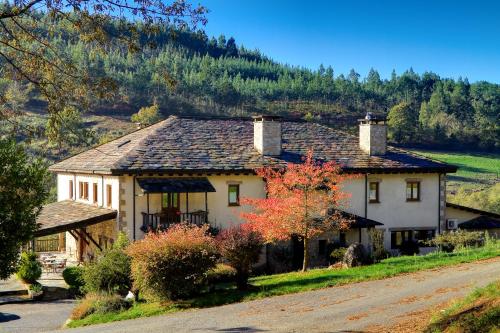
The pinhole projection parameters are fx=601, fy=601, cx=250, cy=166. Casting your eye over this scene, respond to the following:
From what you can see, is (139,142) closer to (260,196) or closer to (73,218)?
(73,218)

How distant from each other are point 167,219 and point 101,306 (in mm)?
8639

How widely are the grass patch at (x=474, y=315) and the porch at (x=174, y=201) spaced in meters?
16.1

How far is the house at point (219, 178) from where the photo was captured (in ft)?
93.4

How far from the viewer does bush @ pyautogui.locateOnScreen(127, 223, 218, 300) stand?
19672mm

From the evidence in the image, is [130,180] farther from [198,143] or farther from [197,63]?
[197,63]

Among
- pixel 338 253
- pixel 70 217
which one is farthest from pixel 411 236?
pixel 70 217

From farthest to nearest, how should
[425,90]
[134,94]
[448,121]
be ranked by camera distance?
[425,90] < [448,121] < [134,94]

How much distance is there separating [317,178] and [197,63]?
424ft

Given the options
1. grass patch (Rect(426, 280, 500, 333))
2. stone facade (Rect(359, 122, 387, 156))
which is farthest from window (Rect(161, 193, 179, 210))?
grass patch (Rect(426, 280, 500, 333))

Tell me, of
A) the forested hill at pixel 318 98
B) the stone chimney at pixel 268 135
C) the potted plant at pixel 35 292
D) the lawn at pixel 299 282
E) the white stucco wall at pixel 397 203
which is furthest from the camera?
the forested hill at pixel 318 98

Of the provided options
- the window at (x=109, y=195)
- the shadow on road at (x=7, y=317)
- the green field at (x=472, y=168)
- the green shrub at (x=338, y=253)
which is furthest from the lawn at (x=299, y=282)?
the green field at (x=472, y=168)

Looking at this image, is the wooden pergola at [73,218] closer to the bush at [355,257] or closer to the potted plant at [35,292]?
the potted plant at [35,292]

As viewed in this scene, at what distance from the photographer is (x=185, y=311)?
1888cm

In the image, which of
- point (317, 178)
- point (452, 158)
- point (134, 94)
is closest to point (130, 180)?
point (317, 178)
